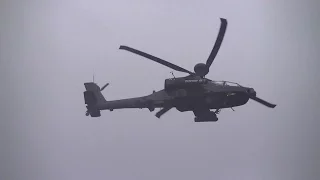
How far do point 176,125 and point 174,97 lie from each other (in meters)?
0.22

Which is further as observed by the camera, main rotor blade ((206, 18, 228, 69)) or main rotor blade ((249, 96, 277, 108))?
main rotor blade ((249, 96, 277, 108))

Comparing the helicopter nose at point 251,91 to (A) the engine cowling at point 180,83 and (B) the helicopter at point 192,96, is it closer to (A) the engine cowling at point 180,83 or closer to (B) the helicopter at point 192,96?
(B) the helicopter at point 192,96

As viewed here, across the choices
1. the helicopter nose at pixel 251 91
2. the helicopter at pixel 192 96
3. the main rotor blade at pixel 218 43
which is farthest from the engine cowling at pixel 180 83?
the helicopter nose at pixel 251 91

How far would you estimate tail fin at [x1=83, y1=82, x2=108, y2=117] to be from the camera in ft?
8.05

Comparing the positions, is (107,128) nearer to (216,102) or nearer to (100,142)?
(100,142)

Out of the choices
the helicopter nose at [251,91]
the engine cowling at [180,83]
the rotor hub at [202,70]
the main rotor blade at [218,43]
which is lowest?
the helicopter nose at [251,91]

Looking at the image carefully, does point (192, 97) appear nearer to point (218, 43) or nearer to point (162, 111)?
point (162, 111)

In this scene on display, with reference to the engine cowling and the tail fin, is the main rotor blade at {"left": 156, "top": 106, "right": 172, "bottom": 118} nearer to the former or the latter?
the engine cowling

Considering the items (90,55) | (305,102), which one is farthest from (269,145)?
(90,55)

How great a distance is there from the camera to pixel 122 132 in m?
2.51

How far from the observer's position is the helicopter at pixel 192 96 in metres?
2.32

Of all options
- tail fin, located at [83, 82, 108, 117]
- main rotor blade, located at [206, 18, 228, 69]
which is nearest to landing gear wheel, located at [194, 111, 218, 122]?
main rotor blade, located at [206, 18, 228, 69]

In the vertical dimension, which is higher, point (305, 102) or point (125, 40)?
point (125, 40)

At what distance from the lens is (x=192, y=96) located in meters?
2.34
